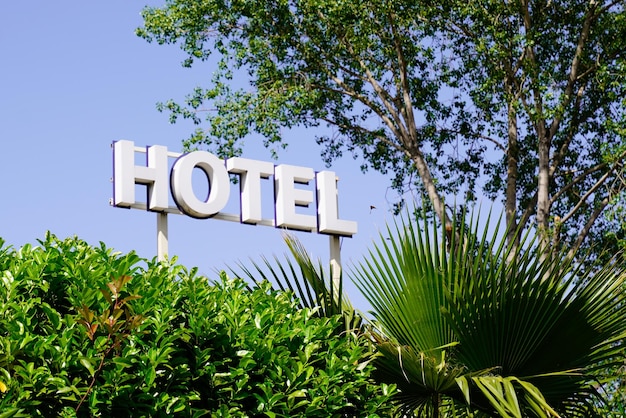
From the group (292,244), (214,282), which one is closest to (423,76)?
(292,244)

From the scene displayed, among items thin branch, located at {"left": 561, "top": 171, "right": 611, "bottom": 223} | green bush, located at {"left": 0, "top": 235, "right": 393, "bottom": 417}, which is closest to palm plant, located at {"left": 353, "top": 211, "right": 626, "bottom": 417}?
green bush, located at {"left": 0, "top": 235, "right": 393, "bottom": 417}

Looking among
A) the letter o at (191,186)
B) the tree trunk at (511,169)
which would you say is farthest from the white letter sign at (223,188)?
the tree trunk at (511,169)

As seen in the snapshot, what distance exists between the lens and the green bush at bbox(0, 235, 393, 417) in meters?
3.48

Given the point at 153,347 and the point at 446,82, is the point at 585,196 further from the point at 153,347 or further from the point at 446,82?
the point at 153,347

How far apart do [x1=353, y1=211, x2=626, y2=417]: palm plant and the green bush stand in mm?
919

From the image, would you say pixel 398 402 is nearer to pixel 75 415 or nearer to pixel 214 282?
pixel 214 282

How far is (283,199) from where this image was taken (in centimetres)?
1390

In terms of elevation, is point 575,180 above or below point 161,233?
above

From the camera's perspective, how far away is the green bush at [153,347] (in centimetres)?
348

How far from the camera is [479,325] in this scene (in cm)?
555

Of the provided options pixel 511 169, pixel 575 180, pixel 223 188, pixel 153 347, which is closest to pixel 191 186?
pixel 223 188

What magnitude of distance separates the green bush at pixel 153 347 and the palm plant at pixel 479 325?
0.92 metres

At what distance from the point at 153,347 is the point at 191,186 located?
9.37 meters

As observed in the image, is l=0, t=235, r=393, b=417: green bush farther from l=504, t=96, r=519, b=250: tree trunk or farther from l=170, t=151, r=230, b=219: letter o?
Result: l=504, t=96, r=519, b=250: tree trunk
